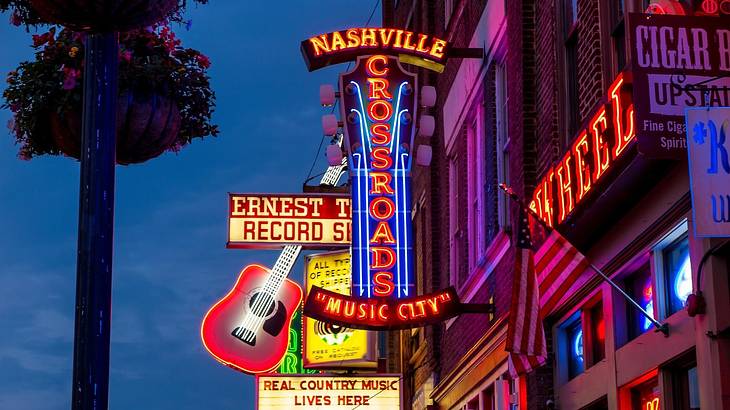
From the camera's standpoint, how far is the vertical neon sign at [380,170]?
17.6 m

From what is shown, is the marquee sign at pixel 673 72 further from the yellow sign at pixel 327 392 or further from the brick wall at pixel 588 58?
the yellow sign at pixel 327 392

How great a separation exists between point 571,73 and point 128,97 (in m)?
8.35

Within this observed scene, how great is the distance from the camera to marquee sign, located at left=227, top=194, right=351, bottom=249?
22922 mm

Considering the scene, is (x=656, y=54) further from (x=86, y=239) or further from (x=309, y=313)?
(x=309, y=313)

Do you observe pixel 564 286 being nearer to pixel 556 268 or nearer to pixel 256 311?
pixel 556 268

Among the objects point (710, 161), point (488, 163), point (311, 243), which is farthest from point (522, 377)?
point (311, 243)

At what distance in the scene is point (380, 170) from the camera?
18.2 meters

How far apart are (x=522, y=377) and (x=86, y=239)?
1036 cm

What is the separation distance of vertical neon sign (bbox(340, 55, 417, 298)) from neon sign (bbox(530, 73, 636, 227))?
201 inches

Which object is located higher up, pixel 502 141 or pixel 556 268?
pixel 502 141

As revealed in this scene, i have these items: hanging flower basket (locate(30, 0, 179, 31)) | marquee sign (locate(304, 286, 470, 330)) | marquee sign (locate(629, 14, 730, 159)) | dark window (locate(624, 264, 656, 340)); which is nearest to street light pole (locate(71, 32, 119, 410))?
hanging flower basket (locate(30, 0, 179, 31))

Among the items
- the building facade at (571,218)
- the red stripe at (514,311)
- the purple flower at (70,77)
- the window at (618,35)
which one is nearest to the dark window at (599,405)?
the building facade at (571,218)

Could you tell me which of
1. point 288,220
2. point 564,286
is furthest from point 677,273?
point 288,220

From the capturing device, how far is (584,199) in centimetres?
1105
